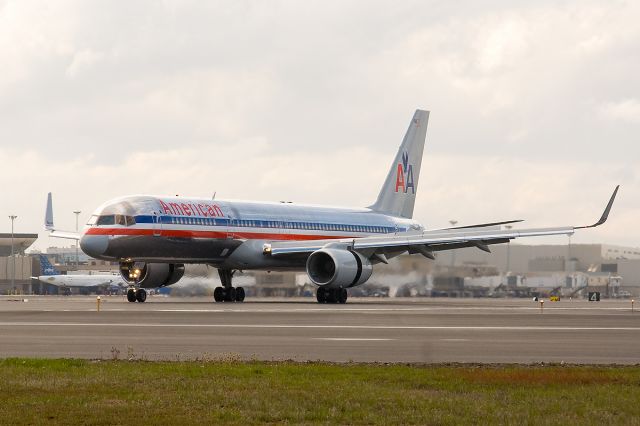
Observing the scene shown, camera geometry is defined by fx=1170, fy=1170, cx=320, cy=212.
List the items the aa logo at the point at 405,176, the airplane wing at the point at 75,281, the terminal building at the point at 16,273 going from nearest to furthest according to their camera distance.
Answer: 1. the aa logo at the point at 405,176
2. the airplane wing at the point at 75,281
3. the terminal building at the point at 16,273

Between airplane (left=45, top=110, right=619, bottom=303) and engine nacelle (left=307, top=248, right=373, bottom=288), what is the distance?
0.15 ft

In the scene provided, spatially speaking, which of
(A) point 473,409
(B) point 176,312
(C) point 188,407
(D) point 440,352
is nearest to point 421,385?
(A) point 473,409

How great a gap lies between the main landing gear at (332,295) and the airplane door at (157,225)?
8385 mm

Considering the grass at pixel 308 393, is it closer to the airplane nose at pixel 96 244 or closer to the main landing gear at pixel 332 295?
the airplane nose at pixel 96 244

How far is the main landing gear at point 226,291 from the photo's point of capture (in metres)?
58.4

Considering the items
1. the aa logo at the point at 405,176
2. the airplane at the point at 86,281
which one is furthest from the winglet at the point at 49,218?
the airplane at the point at 86,281

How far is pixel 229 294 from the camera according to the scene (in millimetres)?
58562

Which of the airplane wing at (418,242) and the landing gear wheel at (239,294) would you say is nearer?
the airplane wing at (418,242)

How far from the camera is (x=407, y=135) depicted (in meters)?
70.5

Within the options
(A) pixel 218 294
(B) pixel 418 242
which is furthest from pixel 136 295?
(B) pixel 418 242

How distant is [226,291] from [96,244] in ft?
30.3

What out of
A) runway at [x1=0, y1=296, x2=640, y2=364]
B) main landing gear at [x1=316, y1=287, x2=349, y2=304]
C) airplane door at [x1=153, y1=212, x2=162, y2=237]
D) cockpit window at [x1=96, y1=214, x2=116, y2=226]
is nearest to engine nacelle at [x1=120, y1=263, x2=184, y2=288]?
airplane door at [x1=153, y1=212, x2=162, y2=237]

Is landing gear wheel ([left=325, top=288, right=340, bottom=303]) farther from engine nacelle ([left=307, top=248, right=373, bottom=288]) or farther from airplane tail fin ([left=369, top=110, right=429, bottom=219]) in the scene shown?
airplane tail fin ([left=369, top=110, right=429, bottom=219])

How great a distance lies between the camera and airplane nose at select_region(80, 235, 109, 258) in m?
51.3
